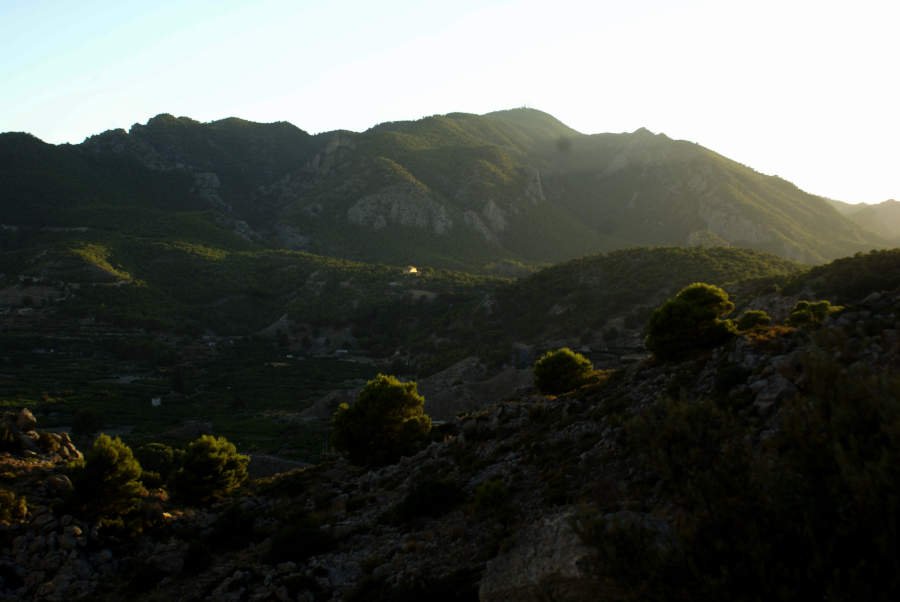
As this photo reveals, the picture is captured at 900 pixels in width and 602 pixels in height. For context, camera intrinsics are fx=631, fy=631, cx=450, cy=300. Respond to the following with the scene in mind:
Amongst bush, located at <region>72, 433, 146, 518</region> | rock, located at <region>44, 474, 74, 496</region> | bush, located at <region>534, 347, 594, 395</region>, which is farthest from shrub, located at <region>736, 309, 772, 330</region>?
rock, located at <region>44, 474, 74, 496</region>

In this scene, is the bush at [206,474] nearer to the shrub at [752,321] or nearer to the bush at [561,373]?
the bush at [561,373]

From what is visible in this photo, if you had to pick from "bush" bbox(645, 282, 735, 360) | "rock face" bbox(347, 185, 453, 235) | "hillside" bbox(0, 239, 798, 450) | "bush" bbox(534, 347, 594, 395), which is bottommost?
"hillside" bbox(0, 239, 798, 450)

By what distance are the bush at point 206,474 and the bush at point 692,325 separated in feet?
73.0

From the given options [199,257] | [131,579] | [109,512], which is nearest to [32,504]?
[109,512]

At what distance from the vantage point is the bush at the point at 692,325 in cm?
2672

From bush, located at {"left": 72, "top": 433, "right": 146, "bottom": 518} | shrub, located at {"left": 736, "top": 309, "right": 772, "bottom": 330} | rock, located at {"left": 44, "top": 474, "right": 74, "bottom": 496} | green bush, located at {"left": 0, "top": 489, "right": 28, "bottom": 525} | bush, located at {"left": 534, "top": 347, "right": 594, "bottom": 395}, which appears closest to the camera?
green bush, located at {"left": 0, "top": 489, "right": 28, "bottom": 525}

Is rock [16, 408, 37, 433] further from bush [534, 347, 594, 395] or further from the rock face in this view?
the rock face

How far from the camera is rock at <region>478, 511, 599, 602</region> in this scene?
1244cm

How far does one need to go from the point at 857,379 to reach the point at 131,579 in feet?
77.8

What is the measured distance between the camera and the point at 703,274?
88875mm

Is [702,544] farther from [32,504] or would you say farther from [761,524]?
[32,504]

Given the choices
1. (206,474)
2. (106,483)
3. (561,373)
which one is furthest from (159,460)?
(561,373)

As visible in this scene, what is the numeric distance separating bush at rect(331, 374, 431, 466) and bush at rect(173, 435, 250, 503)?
579 centimetres

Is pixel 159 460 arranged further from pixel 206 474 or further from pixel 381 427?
pixel 381 427
